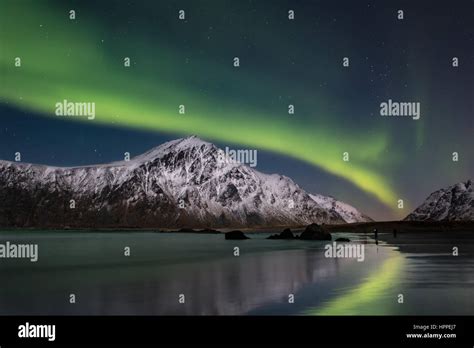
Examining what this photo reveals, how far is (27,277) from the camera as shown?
3250cm

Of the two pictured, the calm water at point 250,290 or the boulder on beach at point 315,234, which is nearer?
the calm water at point 250,290

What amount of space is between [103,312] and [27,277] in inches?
584

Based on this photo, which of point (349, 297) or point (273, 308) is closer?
point (273, 308)

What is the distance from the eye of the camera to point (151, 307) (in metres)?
20.3

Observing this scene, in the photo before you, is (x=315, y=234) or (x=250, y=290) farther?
(x=315, y=234)

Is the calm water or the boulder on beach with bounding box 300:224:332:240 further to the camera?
the boulder on beach with bounding box 300:224:332:240

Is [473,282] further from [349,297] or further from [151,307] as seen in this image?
[151,307]

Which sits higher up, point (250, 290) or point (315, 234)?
point (250, 290)
